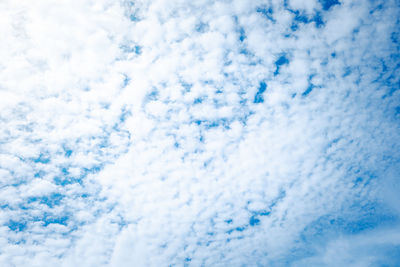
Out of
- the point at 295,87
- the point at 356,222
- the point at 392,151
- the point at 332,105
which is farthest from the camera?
the point at 356,222

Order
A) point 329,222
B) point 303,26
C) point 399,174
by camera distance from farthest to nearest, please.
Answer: point 329,222 < point 399,174 < point 303,26

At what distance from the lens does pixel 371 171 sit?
9.90m

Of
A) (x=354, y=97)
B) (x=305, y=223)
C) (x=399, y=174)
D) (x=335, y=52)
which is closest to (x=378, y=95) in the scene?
(x=354, y=97)

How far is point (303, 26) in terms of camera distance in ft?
18.7

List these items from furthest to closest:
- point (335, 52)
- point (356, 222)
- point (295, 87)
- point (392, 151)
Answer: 1. point (356, 222)
2. point (392, 151)
3. point (295, 87)
4. point (335, 52)

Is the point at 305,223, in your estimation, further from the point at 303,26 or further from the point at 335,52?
the point at 303,26

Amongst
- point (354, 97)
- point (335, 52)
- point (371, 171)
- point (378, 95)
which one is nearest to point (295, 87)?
point (335, 52)

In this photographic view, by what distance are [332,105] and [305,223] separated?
7007 mm

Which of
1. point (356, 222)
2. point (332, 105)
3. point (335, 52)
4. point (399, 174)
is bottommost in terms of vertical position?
point (356, 222)

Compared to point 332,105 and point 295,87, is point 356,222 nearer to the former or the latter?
point 332,105

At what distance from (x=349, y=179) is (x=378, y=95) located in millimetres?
4260

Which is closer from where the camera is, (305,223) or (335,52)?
(335,52)

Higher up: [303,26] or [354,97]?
[303,26]

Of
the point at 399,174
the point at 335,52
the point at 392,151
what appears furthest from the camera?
the point at 399,174
